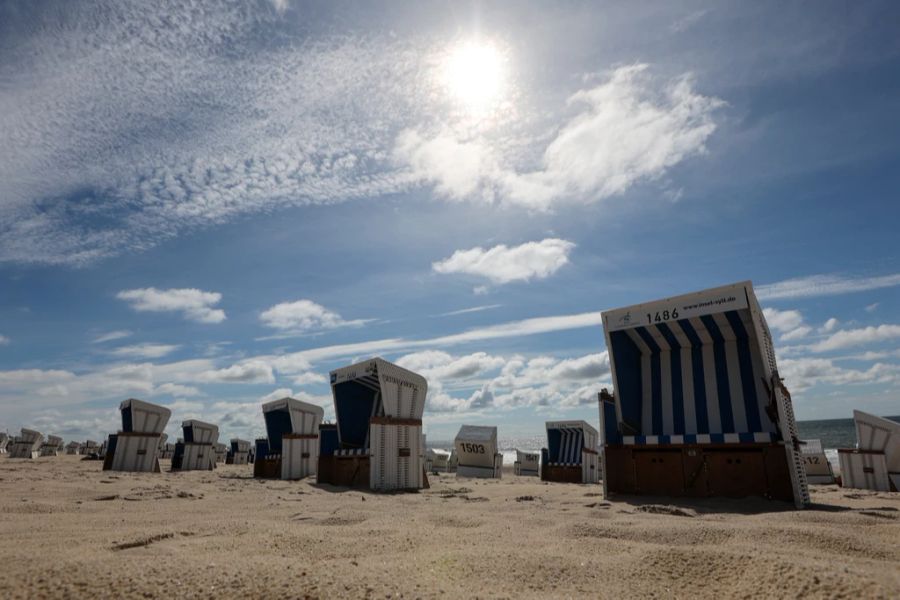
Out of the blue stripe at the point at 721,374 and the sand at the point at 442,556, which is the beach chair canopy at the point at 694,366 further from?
the sand at the point at 442,556

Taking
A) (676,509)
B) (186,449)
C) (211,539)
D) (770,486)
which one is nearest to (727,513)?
(676,509)

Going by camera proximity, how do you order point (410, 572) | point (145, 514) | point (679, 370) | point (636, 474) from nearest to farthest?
point (410, 572) → point (145, 514) → point (636, 474) → point (679, 370)

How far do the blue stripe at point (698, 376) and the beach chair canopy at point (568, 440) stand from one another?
40.7 ft

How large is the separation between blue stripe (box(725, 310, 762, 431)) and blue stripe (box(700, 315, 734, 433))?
0.26m

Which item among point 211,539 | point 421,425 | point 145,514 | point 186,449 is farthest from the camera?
point 186,449

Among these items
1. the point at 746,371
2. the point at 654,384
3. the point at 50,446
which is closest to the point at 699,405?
the point at 654,384

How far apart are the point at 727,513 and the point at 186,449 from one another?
25.8 m

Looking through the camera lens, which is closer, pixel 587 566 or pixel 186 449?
pixel 587 566

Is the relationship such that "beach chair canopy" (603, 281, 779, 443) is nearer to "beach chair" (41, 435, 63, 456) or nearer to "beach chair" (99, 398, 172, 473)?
"beach chair" (99, 398, 172, 473)

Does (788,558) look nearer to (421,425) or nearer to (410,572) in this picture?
(410,572)

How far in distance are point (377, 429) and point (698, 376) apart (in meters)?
7.42

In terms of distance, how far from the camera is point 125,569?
3232 mm

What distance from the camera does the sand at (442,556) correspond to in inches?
119

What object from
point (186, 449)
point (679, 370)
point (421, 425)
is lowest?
point (186, 449)
